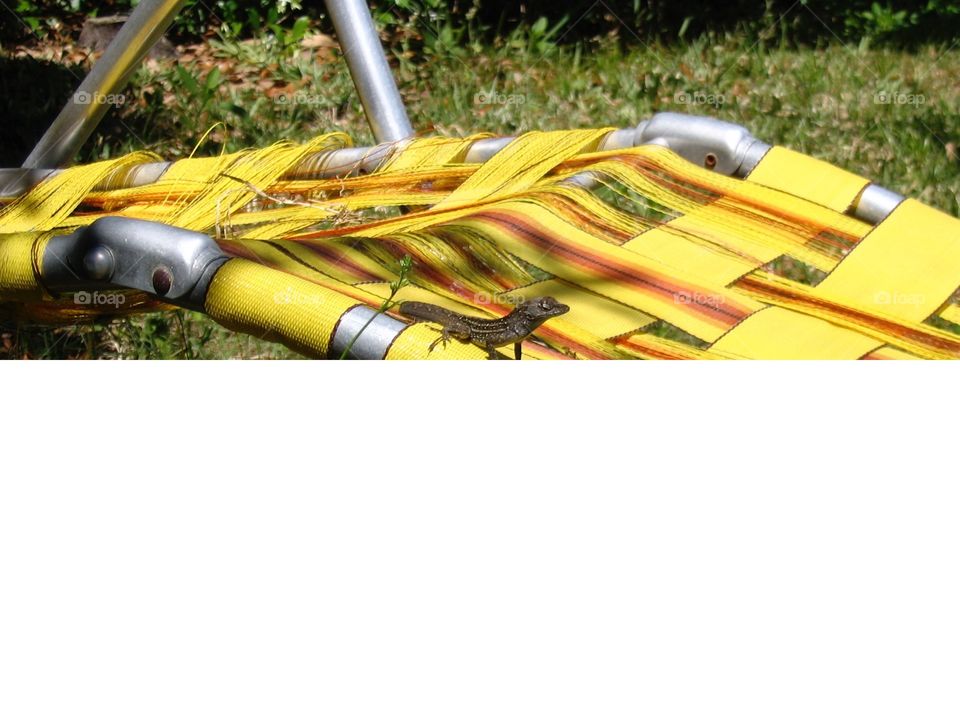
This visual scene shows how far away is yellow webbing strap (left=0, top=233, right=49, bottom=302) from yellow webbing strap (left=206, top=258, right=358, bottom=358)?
0.62 ft

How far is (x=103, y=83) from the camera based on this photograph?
1623 mm

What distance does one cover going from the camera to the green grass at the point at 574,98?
1890mm

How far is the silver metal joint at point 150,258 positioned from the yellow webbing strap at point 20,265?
0.22ft

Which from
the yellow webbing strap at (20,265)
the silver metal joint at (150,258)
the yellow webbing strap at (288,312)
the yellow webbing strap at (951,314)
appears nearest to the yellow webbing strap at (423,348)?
the yellow webbing strap at (288,312)

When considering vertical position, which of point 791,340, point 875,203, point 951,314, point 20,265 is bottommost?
point 20,265

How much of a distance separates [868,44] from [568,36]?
552mm

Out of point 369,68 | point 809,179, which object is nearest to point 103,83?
point 369,68

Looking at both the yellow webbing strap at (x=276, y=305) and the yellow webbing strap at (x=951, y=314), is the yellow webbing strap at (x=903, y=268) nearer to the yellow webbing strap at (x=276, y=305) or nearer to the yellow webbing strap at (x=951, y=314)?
the yellow webbing strap at (x=951, y=314)

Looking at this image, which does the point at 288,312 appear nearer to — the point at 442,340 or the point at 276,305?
the point at 276,305

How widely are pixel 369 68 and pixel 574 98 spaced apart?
655 millimetres

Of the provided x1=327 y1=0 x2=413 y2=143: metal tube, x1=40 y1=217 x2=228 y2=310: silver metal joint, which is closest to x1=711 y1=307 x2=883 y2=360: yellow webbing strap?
x1=40 y1=217 x2=228 y2=310: silver metal joint

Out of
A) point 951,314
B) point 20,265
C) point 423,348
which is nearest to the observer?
point 423,348

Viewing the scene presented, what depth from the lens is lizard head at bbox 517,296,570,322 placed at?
3.82 feet

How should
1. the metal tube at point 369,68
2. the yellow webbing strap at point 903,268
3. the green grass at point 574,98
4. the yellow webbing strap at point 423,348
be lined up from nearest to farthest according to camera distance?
1. the yellow webbing strap at point 423,348
2. the yellow webbing strap at point 903,268
3. the metal tube at point 369,68
4. the green grass at point 574,98
